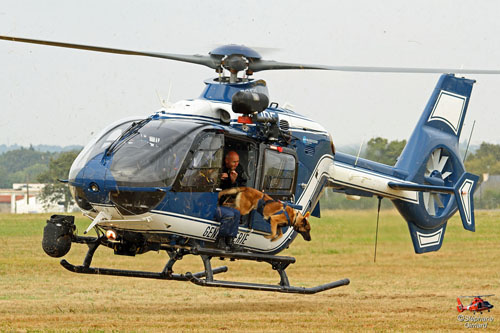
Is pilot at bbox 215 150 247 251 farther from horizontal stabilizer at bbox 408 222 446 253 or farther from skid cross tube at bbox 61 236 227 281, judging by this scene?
horizontal stabilizer at bbox 408 222 446 253

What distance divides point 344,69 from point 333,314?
3674 mm

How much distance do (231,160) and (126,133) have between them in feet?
4.64

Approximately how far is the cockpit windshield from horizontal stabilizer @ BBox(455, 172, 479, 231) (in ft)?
18.1

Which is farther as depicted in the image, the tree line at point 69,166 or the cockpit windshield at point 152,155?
the tree line at point 69,166

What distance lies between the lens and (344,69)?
425 inches

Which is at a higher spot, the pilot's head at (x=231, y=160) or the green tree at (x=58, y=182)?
the pilot's head at (x=231, y=160)

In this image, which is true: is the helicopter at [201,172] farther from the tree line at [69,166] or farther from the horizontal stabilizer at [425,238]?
the tree line at [69,166]

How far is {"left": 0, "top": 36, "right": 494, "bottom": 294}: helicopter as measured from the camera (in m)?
9.76

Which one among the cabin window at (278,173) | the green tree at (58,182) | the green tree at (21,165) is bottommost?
the green tree at (21,165)

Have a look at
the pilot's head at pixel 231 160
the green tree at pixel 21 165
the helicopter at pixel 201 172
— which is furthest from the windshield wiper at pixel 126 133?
the green tree at pixel 21 165

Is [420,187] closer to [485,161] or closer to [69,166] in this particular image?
[69,166]

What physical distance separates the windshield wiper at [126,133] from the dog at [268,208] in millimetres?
1333

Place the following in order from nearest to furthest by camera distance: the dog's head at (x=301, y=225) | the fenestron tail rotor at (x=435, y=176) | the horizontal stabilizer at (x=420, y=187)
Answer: the dog's head at (x=301, y=225), the horizontal stabilizer at (x=420, y=187), the fenestron tail rotor at (x=435, y=176)

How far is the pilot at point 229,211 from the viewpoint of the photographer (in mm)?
10484
